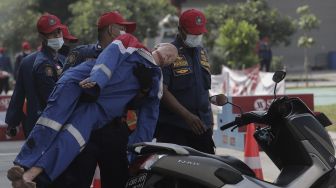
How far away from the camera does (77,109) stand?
479 centimetres

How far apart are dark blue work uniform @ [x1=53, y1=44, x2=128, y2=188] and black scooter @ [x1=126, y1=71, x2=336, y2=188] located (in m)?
0.12

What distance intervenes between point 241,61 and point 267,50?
4.30 feet

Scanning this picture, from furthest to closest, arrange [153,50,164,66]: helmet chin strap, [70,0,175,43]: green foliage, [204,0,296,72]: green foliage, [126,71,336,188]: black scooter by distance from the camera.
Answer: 1. [204,0,296,72]: green foliage
2. [70,0,175,43]: green foliage
3. [153,50,164,66]: helmet chin strap
4. [126,71,336,188]: black scooter

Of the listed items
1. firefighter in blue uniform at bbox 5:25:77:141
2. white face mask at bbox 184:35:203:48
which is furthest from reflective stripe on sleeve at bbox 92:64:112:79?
firefighter in blue uniform at bbox 5:25:77:141

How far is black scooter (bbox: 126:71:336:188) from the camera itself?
182 inches

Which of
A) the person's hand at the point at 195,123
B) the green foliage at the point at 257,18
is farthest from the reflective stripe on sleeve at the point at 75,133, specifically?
the green foliage at the point at 257,18

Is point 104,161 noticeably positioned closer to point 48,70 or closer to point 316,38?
point 48,70

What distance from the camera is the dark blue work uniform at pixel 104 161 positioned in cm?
483

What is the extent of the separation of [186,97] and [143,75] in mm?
1366

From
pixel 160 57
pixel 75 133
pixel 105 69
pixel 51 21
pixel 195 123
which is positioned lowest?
pixel 195 123

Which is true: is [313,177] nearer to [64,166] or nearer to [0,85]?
[64,166]

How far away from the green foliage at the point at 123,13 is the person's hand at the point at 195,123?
2583 cm

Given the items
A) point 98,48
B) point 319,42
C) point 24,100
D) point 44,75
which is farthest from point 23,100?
point 319,42

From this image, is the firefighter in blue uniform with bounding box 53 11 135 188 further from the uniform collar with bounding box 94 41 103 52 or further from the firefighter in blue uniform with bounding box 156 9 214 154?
the firefighter in blue uniform with bounding box 156 9 214 154
